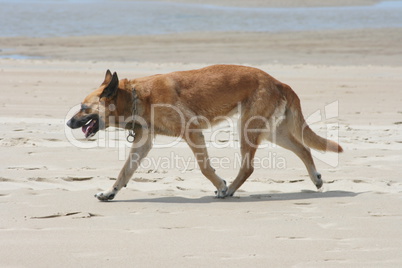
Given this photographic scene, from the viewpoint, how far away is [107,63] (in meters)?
19.1

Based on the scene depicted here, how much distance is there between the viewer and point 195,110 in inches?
276

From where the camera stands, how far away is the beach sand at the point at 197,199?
4.80m

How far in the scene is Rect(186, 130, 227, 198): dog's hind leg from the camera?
683cm

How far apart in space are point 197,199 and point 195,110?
918 mm

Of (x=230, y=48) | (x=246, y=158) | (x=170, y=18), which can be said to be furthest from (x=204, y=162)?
(x=170, y=18)

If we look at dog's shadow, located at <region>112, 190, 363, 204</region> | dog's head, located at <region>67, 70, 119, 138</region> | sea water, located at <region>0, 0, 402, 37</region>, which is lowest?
dog's shadow, located at <region>112, 190, 363, 204</region>

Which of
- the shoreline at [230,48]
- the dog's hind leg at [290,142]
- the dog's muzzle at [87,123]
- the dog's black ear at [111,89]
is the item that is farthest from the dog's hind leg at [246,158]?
the shoreline at [230,48]

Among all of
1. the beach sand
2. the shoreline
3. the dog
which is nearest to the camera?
the beach sand

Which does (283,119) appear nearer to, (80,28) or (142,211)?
(142,211)

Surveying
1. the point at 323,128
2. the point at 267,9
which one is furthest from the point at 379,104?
the point at 267,9

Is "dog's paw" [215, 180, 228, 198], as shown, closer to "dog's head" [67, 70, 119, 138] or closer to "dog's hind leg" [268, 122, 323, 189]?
"dog's hind leg" [268, 122, 323, 189]

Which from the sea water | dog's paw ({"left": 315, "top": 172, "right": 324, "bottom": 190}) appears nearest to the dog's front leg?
dog's paw ({"left": 315, "top": 172, "right": 324, "bottom": 190})

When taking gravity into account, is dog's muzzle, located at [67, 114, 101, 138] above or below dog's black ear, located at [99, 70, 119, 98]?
below

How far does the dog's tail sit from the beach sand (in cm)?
38
